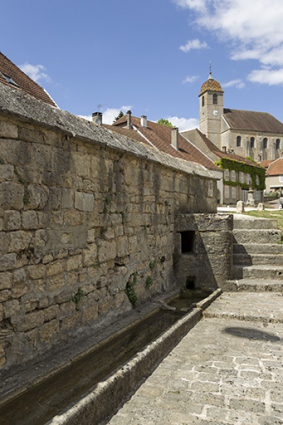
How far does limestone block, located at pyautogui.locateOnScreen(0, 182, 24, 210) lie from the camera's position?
331cm

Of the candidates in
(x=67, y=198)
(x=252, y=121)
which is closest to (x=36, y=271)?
(x=67, y=198)

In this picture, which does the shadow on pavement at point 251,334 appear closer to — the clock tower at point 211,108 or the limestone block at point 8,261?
the limestone block at point 8,261

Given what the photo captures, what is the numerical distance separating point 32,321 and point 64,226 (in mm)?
1146

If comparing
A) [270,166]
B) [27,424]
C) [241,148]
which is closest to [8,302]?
[27,424]

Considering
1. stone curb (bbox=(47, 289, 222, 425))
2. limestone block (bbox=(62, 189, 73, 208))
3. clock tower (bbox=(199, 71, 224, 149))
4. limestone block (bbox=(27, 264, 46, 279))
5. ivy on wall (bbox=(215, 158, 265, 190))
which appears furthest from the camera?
clock tower (bbox=(199, 71, 224, 149))

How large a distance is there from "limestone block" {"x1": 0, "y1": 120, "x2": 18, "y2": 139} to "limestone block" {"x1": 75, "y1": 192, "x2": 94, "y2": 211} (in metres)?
1.14

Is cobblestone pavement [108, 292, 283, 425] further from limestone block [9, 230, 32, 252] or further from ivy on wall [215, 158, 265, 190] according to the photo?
ivy on wall [215, 158, 265, 190]

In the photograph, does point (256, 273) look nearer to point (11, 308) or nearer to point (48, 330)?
point (48, 330)

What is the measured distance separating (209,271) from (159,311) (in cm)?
200

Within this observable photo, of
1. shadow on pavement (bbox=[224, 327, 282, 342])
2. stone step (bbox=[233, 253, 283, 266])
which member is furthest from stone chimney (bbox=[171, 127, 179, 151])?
shadow on pavement (bbox=[224, 327, 282, 342])

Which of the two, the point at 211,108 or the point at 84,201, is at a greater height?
the point at 211,108

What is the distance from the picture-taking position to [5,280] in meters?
3.32

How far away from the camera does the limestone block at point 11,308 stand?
332 centimetres

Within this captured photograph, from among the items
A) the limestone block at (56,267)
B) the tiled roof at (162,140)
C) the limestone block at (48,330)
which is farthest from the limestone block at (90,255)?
the tiled roof at (162,140)
